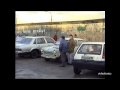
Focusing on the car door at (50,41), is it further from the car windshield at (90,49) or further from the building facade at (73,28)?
the car windshield at (90,49)

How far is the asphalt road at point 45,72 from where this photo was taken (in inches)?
335

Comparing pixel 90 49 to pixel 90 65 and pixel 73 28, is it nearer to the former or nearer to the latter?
pixel 90 65

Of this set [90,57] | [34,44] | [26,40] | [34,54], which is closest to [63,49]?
[34,54]

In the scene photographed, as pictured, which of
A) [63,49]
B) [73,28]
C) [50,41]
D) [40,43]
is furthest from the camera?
[40,43]

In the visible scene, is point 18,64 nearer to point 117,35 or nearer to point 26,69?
point 26,69

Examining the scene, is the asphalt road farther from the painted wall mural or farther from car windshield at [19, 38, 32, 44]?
car windshield at [19, 38, 32, 44]

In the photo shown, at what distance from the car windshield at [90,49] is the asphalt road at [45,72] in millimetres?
658

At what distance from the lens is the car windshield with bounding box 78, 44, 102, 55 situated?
886 centimetres

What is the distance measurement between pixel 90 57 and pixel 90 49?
0.31m

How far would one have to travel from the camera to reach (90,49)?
8.98 metres

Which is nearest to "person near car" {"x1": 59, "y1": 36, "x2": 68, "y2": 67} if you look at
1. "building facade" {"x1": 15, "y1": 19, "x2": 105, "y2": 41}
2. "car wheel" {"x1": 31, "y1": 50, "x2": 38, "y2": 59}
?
"building facade" {"x1": 15, "y1": 19, "x2": 105, "y2": 41}

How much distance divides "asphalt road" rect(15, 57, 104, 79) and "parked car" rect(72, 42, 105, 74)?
0.19 meters

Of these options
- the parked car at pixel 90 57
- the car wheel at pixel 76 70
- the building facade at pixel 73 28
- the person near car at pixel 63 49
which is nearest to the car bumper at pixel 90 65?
the parked car at pixel 90 57
